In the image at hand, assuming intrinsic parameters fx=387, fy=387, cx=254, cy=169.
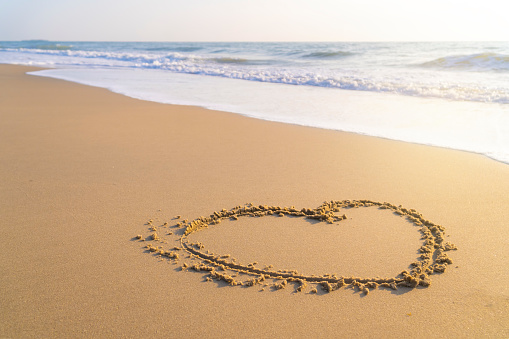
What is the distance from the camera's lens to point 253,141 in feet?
15.4

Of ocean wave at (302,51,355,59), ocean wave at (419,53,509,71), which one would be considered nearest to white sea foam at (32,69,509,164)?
ocean wave at (419,53,509,71)

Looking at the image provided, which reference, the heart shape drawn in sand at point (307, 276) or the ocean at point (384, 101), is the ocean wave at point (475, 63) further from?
the heart shape drawn in sand at point (307, 276)

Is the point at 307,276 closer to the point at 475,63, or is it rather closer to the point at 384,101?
the point at 384,101

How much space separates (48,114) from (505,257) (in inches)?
247

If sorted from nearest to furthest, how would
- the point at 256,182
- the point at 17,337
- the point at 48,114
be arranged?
the point at 17,337
the point at 256,182
the point at 48,114

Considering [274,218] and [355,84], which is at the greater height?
[355,84]

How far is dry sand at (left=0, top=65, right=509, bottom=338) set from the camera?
180 cm

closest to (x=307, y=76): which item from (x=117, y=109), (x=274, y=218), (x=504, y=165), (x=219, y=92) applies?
(x=219, y=92)

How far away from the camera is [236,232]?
265 cm

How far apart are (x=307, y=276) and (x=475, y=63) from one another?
539 inches

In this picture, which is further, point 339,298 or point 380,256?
point 380,256

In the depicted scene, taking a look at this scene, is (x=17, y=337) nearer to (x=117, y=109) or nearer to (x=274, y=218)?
(x=274, y=218)

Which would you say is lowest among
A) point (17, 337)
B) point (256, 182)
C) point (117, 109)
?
point (17, 337)

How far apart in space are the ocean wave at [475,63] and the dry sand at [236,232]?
32.6 feet
